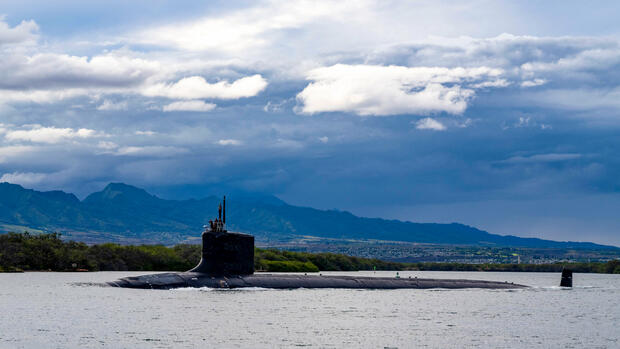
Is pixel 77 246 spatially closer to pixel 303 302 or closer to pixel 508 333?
pixel 303 302

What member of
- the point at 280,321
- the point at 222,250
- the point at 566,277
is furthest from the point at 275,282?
the point at 566,277

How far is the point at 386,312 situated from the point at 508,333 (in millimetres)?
11765

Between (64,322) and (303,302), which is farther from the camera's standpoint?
(303,302)

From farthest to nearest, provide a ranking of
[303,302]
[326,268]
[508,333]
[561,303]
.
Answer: [326,268] < [561,303] < [303,302] < [508,333]

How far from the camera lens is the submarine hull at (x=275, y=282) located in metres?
57.7

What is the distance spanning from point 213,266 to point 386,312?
1262 centimetres

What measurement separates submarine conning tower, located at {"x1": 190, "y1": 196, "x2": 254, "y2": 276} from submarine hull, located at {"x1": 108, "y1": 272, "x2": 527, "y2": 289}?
52 centimetres

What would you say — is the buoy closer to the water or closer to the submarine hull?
the submarine hull

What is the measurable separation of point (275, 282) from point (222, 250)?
7.32 m

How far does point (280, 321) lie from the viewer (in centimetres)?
4634

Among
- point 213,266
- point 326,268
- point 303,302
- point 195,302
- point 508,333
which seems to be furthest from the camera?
point 326,268

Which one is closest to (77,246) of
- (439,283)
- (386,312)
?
(439,283)

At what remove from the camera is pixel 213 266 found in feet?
189

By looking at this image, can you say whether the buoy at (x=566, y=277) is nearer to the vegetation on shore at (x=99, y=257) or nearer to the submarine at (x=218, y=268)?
the submarine at (x=218, y=268)
